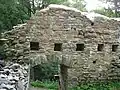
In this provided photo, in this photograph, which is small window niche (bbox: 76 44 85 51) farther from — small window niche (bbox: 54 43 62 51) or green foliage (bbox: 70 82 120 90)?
green foliage (bbox: 70 82 120 90)

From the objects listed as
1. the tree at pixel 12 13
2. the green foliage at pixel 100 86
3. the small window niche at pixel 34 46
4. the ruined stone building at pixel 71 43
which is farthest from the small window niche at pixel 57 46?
the tree at pixel 12 13

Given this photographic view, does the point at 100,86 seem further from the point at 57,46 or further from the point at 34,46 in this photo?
the point at 34,46

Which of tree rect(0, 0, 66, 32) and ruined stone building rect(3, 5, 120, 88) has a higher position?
tree rect(0, 0, 66, 32)

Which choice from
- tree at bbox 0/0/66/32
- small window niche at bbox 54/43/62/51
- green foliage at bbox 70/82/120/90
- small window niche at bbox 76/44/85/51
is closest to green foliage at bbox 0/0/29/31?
tree at bbox 0/0/66/32

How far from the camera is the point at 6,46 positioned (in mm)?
8797

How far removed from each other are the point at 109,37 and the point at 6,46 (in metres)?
3.67

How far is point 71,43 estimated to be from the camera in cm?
930

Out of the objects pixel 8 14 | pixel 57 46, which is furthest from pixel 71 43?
pixel 8 14

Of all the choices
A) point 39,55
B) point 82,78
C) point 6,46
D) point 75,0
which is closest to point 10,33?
point 6,46

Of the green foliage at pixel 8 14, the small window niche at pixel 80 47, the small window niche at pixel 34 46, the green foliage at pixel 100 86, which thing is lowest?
the green foliage at pixel 100 86

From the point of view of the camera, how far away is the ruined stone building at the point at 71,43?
8.77m

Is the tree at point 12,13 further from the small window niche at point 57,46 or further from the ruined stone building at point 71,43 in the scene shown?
the ruined stone building at point 71,43

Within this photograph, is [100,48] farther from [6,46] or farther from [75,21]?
[6,46]

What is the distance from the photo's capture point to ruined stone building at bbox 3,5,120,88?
8.77 meters
